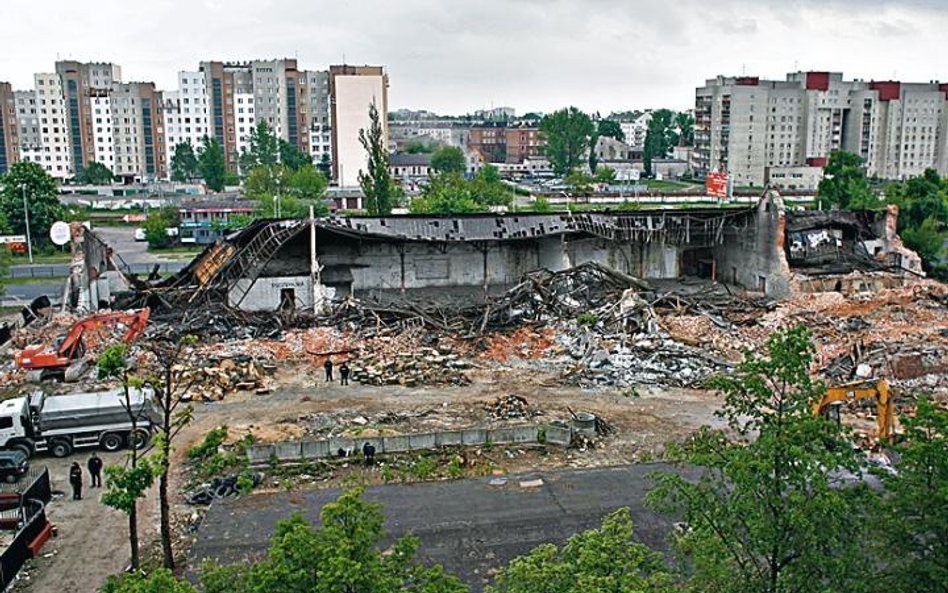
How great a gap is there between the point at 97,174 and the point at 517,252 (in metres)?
90.1

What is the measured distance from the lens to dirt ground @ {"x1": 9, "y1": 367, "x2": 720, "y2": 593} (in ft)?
57.9

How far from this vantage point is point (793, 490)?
30.2 feet

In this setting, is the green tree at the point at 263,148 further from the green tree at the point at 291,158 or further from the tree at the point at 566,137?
the tree at the point at 566,137

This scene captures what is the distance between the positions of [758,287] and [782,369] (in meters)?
33.2

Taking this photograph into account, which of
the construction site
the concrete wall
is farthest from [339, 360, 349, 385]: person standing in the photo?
the concrete wall

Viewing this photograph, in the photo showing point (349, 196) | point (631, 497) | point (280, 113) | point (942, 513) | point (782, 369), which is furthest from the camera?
point (280, 113)

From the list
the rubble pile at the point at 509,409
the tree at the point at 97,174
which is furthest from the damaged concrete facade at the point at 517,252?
the tree at the point at 97,174

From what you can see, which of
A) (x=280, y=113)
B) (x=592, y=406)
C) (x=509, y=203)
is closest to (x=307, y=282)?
(x=592, y=406)

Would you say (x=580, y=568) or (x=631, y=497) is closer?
(x=580, y=568)

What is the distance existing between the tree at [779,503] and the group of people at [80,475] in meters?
14.8

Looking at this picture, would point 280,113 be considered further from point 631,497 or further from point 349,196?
point 631,497

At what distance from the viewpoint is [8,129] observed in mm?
121125

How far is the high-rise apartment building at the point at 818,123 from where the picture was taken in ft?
353

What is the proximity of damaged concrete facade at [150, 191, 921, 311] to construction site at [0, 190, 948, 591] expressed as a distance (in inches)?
4.1
